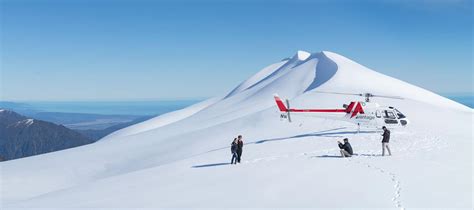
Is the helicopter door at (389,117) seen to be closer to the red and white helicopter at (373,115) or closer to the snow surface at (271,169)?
the red and white helicopter at (373,115)

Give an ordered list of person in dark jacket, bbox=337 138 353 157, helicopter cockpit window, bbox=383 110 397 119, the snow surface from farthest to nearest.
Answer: helicopter cockpit window, bbox=383 110 397 119 → person in dark jacket, bbox=337 138 353 157 → the snow surface

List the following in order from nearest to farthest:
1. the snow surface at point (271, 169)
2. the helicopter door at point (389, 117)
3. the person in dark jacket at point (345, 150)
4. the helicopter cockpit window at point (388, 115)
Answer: the snow surface at point (271, 169)
the person in dark jacket at point (345, 150)
the helicopter door at point (389, 117)
the helicopter cockpit window at point (388, 115)

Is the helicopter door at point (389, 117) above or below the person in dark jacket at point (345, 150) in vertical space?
above

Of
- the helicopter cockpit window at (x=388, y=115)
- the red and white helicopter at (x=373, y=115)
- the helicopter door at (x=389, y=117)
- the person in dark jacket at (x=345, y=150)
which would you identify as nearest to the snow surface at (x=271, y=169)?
the person in dark jacket at (x=345, y=150)

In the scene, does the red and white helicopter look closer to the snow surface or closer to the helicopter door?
the helicopter door

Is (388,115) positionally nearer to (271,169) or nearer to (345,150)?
(345,150)

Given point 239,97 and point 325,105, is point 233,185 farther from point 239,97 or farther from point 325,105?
point 239,97

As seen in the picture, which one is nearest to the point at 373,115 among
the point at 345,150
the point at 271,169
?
the point at 345,150

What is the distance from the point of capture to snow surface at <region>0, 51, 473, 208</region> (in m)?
12.8

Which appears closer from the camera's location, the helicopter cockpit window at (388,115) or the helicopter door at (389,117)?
the helicopter door at (389,117)

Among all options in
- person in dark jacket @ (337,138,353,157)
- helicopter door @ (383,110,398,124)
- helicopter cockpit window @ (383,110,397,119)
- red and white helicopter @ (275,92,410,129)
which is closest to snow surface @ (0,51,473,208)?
person in dark jacket @ (337,138,353,157)

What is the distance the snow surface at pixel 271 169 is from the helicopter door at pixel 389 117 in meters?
1.20

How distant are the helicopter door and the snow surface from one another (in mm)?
1199

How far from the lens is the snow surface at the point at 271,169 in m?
12.8
